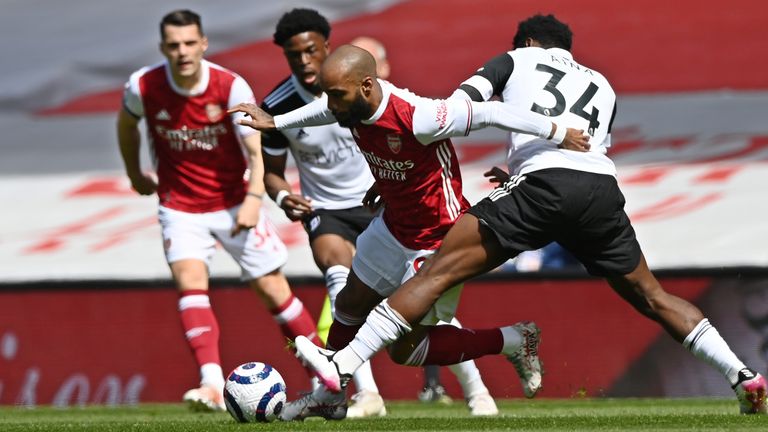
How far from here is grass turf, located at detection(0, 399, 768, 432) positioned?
6098 mm

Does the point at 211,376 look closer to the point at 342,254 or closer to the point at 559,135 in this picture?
the point at 342,254

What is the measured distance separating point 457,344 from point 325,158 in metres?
1.89

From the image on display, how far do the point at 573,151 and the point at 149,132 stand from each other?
3252 mm

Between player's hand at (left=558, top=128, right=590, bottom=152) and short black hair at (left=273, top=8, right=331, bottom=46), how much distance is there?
228 centimetres

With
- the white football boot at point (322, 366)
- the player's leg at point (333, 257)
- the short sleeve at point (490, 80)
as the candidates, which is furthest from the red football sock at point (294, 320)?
the short sleeve at point (490, 80)

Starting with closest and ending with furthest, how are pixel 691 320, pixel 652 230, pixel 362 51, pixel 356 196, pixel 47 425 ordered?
1. pixel 362 51
2. pixel 691 320
3. pixel 47 425
4. pixel 356 196
5. pixel 652 230

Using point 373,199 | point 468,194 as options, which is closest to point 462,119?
point 373,199

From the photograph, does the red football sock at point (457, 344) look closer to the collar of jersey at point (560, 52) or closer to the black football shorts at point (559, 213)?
the black football shorts at point (559, 213)

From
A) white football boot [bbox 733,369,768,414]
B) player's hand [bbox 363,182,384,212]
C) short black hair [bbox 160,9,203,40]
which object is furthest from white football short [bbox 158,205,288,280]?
white football boot [bbox 733,369,768,414]

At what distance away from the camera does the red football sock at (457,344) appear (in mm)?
6664

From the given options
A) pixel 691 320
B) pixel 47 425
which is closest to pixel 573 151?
pixel 691 320

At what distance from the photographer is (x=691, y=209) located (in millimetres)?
11734

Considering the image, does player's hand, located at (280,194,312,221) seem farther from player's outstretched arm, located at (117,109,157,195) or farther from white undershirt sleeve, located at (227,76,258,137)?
player's outstretched arm, located at (117,109,157,195)

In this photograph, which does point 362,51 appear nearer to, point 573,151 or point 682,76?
point 573,151
